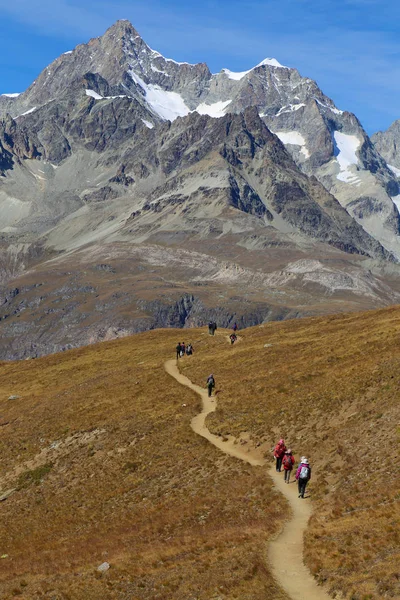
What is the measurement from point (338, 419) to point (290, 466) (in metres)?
9.07

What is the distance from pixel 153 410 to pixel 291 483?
924 inches

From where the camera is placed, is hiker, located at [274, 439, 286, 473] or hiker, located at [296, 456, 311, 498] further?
hiker, located at [274, 439, 286, 473]

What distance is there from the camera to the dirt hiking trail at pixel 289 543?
91.0ft

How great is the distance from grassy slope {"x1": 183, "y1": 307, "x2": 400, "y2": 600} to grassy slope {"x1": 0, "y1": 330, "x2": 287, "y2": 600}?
9.13 ft

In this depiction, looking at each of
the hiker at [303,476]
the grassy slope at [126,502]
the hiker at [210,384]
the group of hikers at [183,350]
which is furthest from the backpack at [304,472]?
the group of hikers at [183,350]

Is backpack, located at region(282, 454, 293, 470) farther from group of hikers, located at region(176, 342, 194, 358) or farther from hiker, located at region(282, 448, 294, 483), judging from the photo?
group of hikers, located at region(176, 342, 194, 358)

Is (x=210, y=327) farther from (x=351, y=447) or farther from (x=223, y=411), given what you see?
(x=351, y=447)

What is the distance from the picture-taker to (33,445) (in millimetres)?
62812

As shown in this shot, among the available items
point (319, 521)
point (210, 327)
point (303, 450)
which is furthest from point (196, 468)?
point (210, 327)

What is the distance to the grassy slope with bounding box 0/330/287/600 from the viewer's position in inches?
1193

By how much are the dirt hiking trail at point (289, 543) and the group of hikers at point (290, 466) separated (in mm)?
513

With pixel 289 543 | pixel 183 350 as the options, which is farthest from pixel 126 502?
pixel 183 350

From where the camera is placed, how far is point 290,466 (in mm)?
42281

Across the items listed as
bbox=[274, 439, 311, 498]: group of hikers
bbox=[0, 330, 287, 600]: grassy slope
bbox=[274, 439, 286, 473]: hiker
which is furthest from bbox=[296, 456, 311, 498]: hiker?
bbox=[274, 439, 286, 473]: hiker
